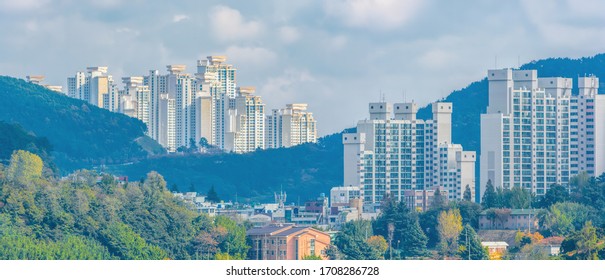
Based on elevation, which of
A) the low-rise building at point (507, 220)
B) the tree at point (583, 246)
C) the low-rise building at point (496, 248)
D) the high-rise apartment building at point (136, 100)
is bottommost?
the low-rise building at point (496, 248)

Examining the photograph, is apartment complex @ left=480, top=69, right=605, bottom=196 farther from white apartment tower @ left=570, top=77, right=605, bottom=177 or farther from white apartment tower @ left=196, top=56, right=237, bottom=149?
white apartment tower @ left=196, top=56, right=237, bottom=149

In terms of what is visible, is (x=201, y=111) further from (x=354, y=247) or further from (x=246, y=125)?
(x=354, y=247)

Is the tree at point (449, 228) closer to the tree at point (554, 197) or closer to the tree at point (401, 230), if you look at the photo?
the tree at point (401, 230)

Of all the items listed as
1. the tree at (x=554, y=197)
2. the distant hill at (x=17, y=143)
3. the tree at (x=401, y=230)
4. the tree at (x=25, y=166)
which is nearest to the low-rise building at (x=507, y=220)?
the tree at (x=401, y=230)

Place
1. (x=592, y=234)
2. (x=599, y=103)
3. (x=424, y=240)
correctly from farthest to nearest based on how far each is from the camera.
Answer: (x=599, y=103)
(x=424, y=240)
(x=592, y=234)

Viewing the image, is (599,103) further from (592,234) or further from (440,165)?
(592,234)

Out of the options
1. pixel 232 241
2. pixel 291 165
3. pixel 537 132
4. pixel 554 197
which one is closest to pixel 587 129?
pixel 537 132
